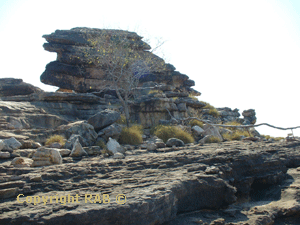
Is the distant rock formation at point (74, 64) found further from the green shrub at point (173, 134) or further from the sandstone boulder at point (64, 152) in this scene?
the sandstone boulder at point (64, 152)

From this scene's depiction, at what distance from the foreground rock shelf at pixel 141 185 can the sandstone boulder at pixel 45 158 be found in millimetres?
457

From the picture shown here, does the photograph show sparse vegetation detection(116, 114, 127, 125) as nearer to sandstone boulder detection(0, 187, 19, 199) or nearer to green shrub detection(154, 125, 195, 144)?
green shrub detection(154, 125, 195, 144)

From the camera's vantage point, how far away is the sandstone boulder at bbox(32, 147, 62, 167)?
4.51 meters

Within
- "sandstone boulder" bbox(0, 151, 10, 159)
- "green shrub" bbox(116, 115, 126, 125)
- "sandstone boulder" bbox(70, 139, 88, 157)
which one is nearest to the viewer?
"sandstone boulder" bbox(0, 151, 10, 159)

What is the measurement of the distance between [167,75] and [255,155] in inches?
628

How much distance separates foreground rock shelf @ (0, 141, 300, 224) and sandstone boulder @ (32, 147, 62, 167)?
0.46m

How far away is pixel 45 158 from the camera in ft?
15.3

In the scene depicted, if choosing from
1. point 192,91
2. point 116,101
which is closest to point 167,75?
point 192,91

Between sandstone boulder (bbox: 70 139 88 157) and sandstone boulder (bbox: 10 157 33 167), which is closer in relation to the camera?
sandstone boulder (bbox: 10 157 33 167)

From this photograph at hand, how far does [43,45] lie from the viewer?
18562 millimetres

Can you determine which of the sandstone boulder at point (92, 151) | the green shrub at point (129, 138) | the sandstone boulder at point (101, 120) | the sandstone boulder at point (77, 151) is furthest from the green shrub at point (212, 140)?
the sandstone boulder at point (77, 151)

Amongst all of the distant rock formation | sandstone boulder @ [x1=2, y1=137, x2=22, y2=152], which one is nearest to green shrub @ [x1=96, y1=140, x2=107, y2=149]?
sandstone boulder @ [x1=2, y1=137, x2=22, y2=152]

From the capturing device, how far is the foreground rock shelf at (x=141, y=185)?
9.05 ft

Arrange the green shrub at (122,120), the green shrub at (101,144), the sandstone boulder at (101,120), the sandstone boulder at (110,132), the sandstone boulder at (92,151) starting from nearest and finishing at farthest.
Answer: the sandstone boulder at (92,151) < the green shrub at (101,144) < the sandstone boulder at (110,132) < the sandstone boulder at (101,120) < the green shrub at (122,120)
